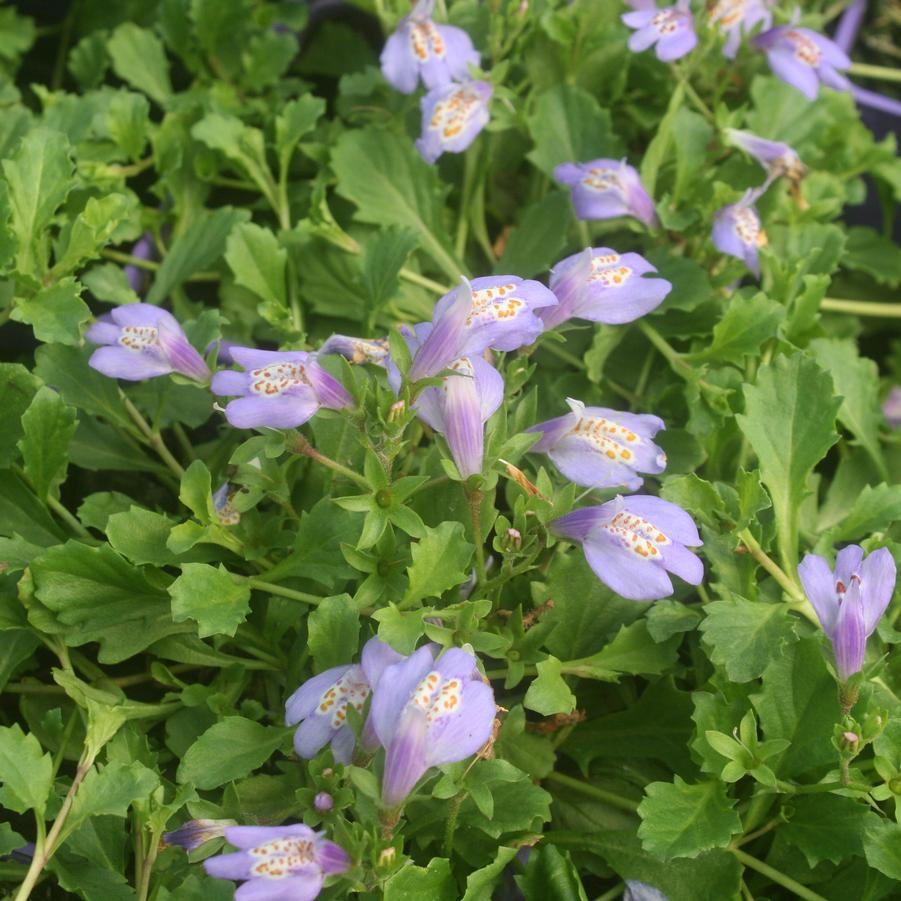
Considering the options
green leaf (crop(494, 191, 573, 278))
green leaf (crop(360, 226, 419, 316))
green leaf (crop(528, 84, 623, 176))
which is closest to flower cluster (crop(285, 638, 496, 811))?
green leaf (crop(360, 226, 419, 316))

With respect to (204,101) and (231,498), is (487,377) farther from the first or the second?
(204,101)

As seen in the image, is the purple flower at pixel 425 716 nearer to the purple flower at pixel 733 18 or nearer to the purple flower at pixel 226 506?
the purple flower at pixel 226 506

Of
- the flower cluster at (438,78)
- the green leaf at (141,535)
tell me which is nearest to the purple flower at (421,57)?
the flower cluster at (438,78)

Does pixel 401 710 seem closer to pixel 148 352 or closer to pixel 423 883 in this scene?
pixel 423 883

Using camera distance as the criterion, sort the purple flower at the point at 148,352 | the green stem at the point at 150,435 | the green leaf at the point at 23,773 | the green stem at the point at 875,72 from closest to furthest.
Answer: the green leaf at the point at 23,773, the purple flower at the point at 148,352, the green stem at the point at 150,435, the green stem at the point at 875,72

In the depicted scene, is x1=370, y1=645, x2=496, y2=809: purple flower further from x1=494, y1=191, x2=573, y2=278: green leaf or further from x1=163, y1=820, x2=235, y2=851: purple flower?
x1=494, y1=191, x2=573, y2=278: green leaf

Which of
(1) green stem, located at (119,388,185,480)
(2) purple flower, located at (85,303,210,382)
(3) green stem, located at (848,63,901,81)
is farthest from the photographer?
(3) green stem, located at (848,63,901,81)
